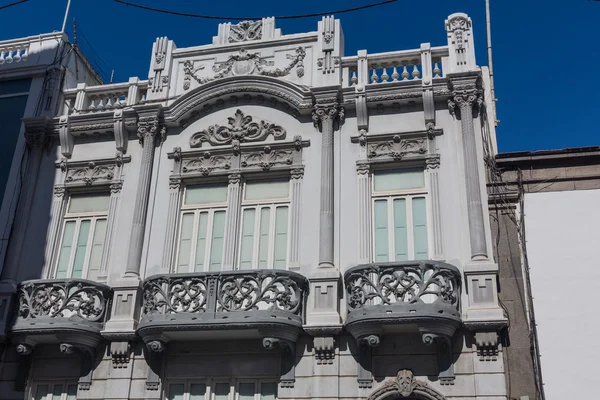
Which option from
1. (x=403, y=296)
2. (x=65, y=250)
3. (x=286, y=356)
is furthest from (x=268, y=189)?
→ (x=65, y=250)

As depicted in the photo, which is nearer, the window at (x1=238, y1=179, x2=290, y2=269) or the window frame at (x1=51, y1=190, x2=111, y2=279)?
the window at (x1=238, y1=179, x2=290, y2=269)

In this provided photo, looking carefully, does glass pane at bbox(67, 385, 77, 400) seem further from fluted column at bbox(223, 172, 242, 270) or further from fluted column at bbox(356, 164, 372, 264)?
fluted column at bbox(356, 164, 372, 264)

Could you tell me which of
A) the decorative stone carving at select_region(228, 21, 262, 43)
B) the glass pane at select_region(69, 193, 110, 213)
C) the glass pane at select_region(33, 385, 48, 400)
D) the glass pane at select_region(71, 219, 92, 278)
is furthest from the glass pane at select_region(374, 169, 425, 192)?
the glass pane at select_region(33, 385, 48, 400)

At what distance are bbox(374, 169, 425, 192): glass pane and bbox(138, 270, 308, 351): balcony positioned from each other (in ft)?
9.13

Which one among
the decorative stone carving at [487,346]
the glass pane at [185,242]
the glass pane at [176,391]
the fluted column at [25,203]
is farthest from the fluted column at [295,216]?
the fluted column at [25,203]

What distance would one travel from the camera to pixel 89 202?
16219 millimetres

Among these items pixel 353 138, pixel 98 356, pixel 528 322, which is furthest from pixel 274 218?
pixel 528 322

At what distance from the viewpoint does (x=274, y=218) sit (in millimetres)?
14906

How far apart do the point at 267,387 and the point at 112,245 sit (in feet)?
15.4

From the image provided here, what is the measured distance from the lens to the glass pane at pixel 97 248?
1527cm

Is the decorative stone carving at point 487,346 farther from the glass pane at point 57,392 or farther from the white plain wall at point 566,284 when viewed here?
the glass pane at point 57,392

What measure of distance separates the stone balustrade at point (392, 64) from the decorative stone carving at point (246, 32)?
7.91 feet

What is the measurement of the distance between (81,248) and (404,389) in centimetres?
784

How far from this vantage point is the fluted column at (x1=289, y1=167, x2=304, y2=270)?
46.4 feet
